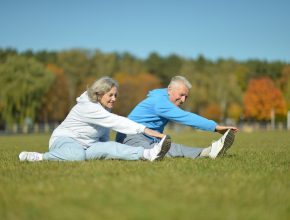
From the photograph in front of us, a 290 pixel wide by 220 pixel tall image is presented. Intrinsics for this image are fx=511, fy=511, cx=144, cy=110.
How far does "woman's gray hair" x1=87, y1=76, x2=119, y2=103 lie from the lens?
726cm

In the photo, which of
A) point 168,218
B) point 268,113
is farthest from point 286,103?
point 168,218

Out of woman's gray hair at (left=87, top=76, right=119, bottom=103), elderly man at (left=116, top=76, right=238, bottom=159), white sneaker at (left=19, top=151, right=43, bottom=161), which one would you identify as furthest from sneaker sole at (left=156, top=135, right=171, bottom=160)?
white sneaker at (left=19, top=151, right=43, bottom=161)

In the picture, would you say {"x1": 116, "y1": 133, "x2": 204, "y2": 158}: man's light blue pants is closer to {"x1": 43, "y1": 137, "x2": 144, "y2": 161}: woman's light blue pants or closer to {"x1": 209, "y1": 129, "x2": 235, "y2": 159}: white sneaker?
{"x1": 209, "y1": 129, "x2": 235, "y2": 159}: white sneaker

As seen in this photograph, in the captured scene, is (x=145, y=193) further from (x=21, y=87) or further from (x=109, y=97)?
(x=21, y=87)

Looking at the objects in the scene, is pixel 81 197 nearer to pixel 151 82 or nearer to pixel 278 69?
pixel 151 82

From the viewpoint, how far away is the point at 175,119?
302 inches

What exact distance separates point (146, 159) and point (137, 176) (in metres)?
2.10

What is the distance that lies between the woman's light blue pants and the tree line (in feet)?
158

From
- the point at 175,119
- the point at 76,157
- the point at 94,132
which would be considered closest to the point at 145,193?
the point at 76,157

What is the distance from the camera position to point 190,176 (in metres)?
5.07

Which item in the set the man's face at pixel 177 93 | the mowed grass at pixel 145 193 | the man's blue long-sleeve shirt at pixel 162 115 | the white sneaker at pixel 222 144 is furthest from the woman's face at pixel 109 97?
the white sneaker at pixel 222 144

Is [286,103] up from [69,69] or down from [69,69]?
down

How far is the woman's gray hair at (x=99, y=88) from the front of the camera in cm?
726

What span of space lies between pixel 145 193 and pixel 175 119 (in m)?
3.79
